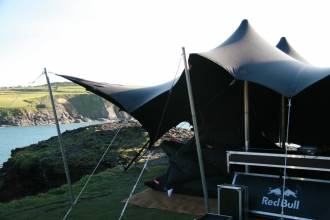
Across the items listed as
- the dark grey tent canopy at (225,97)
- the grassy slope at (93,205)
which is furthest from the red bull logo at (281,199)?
the dark grey tent canopy at (225,97)

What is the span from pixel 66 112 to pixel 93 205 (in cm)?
11586

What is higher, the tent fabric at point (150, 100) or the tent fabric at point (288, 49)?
Result: the tent fabric at point (288, 49)

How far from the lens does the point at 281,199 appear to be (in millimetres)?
7758

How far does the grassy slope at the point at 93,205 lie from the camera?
332 inches

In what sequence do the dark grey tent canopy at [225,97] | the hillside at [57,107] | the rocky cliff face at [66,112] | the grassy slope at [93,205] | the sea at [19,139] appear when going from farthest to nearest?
the rocky cliff face at [66,112] → the hillside at [57,107] → the sea at [19,139] → the dark grey tent canopy at [225,97] → the grassy slope at [93,205]

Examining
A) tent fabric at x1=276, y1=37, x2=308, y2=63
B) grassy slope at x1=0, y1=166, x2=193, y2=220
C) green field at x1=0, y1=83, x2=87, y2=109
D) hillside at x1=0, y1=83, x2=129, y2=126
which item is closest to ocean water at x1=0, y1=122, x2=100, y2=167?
green field at x1=0, y1=83, x2=87, y2=109

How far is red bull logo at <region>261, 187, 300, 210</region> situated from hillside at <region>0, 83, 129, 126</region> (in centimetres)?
9712

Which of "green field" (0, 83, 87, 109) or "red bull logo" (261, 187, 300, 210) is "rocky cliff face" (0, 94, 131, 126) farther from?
"red bull logo" (261, 187, 300, 210)

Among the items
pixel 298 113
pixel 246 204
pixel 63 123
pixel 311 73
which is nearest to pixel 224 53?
pixel 311 73

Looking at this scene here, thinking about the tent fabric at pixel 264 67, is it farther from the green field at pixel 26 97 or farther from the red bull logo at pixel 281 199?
the green field at pixel 26 97

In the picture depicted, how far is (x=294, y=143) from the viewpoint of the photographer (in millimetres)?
11578

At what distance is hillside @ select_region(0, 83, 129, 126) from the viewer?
359 ft

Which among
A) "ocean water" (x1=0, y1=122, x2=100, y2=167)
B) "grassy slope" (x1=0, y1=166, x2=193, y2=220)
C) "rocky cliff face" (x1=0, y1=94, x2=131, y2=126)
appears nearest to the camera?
"grassy slope" (x1=0, y1=166, x2=193, y2=220)

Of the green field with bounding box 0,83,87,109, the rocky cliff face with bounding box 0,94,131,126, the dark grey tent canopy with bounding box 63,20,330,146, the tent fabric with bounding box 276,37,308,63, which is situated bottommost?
the rocky cliff face with bounding box 0,94,131,126
